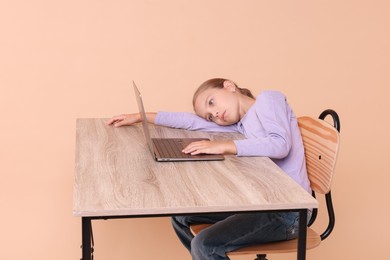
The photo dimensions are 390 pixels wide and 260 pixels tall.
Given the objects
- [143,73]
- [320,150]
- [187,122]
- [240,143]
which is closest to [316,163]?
[320,150]

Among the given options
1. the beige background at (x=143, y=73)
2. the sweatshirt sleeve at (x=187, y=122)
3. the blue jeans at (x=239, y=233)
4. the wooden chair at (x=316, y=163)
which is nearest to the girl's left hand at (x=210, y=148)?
the blue jeans at (x=239, y=233)

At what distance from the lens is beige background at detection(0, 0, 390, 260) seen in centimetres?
324

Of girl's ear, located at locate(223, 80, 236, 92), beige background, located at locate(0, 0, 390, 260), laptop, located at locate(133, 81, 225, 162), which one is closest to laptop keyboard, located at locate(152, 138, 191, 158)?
laptop, located at locate(133, 81, 225, 162)

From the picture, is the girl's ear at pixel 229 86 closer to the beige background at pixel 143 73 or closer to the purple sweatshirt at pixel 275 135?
the purple sweatshirt at pixel 275 135

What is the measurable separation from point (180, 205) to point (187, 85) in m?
1.67

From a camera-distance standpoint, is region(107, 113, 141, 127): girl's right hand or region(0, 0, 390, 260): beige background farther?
region(0, 0, 390, 260): beige background

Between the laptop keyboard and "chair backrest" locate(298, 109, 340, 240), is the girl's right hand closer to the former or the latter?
the laptop keyboard

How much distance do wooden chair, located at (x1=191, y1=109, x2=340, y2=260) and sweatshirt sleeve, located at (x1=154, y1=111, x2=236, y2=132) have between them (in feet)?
1.04

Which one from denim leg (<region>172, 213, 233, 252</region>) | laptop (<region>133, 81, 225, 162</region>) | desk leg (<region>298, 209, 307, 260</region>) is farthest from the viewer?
denim leg (<region>172, 213, 233, 252</region>)

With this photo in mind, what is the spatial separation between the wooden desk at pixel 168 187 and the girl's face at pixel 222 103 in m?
0.35

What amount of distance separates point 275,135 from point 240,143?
0.44 feet

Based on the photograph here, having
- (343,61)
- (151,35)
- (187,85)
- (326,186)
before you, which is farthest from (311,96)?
(326,186)

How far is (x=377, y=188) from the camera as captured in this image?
3643mm

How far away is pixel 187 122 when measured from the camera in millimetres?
2725
